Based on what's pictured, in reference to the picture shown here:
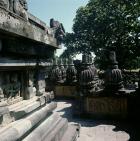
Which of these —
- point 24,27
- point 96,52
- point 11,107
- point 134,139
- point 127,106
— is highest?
point 96,52

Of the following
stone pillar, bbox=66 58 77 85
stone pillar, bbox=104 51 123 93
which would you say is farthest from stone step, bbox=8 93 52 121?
stone pillar, bbox=66 58 77 85

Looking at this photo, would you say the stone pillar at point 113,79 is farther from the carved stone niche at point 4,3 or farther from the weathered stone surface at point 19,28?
the carved stone niche at point 4,3

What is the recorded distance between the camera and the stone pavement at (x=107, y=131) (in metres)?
6.87

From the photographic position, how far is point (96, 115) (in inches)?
368

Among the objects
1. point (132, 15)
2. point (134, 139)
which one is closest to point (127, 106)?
point (134, 139)

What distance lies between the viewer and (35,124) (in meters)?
4.43

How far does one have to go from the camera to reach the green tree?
22.4m

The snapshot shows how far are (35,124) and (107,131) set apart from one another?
385 cm

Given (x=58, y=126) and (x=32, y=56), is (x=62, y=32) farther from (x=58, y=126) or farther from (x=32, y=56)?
(x=58, y=126)

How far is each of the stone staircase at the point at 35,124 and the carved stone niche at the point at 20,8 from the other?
5.35 feet

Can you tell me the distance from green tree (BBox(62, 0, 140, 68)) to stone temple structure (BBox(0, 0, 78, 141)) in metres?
16.8

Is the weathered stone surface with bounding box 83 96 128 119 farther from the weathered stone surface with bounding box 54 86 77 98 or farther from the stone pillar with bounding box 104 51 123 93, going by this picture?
the weathered stone surface with bounding box 54 86 77 98

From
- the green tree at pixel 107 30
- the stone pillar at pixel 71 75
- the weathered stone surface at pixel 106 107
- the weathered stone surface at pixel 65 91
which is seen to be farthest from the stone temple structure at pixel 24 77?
the green tree at pixel 107 30

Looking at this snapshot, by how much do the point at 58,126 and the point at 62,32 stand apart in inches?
91.5
